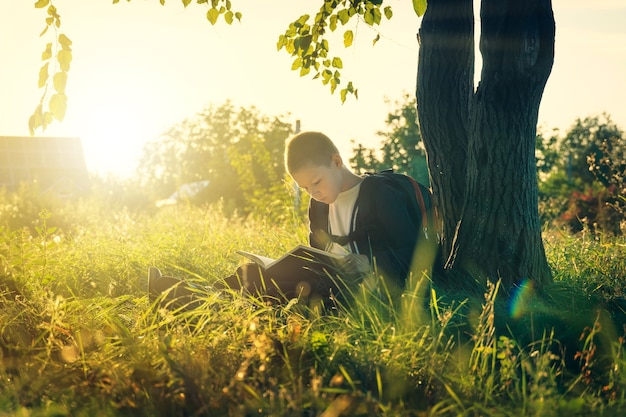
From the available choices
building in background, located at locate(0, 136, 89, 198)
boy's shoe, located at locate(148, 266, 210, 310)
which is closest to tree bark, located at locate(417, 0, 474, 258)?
boy's shoe, located at locate(148, 266, 210, 310)

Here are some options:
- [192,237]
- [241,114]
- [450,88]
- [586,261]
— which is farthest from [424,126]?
[241,114]

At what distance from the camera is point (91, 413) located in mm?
3102

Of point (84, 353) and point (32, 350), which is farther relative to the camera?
point (32, 350)

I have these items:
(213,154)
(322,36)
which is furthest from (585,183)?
(322,36)

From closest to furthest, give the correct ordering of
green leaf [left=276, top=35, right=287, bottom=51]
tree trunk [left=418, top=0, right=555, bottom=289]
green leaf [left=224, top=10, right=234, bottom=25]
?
tree trunk [left=418, top=0, right=555, bottom=289] → green leaf [left=224, top=10, right=234, bottom=25] → green leaf [left=276, top=35, right=287, bottom=51]

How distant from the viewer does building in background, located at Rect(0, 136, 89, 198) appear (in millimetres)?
52656

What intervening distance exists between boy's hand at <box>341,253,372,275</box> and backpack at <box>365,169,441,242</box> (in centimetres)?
65

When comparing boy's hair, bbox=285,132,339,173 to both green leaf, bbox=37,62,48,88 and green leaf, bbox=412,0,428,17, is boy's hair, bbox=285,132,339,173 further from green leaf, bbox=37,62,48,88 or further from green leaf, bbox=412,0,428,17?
green leaf, bbox=37,62,48,88

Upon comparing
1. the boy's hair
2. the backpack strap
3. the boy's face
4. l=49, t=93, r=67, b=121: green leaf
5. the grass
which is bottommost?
the grass

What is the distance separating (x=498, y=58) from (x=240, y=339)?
2.77 meters

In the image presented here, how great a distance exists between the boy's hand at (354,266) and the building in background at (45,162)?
4968cm

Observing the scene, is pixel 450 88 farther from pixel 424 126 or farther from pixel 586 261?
pixel 586 261

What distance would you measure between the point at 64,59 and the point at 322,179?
5.93ft

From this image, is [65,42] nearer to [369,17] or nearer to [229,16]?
[229,16]
